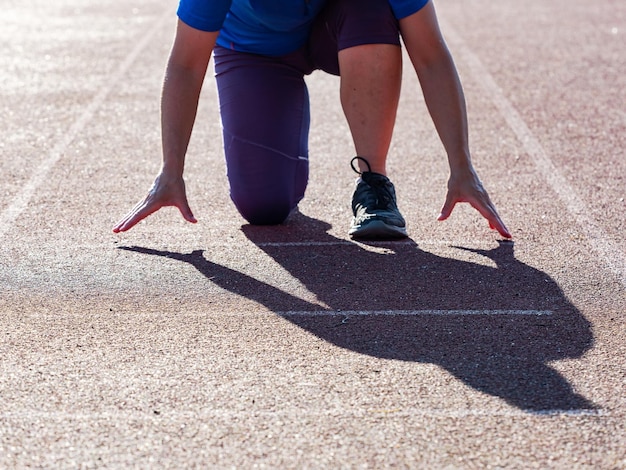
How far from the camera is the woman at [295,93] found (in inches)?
182

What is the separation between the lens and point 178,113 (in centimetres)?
467

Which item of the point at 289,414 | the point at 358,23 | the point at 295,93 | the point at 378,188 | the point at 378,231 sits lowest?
the point at 378,231

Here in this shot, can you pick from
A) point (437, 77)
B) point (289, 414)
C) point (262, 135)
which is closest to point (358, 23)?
point (437, 77)

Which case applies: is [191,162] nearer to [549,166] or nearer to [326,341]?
[549,166]

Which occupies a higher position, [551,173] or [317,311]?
[317,311]

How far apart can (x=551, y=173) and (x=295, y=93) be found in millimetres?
1671

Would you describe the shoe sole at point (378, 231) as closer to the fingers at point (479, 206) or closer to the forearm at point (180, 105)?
the fingers at point (479, 206)

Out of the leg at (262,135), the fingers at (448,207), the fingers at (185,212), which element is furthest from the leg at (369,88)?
the fingers at (185,212)

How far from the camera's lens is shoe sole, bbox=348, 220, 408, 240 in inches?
193

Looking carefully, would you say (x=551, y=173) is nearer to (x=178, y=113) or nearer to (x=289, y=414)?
(x=178, y=113)

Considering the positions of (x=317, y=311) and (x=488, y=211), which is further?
(x=488, y=211)

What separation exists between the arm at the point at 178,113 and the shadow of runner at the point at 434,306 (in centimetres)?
26

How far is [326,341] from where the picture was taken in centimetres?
381

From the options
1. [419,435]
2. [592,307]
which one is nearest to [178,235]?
[592,307]
